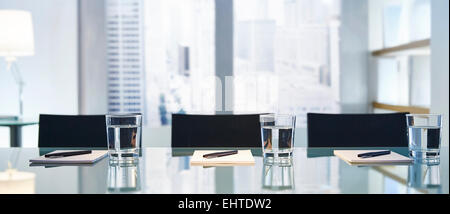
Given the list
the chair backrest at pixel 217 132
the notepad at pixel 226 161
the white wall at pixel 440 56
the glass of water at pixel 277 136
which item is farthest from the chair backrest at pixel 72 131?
the white wall at pixel 440 56

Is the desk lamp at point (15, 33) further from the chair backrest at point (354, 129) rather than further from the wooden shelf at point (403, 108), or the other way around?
the wooden shelf at point (403, 108)

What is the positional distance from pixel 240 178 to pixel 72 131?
1.10m

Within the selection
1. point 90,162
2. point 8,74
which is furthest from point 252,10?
point 90,162

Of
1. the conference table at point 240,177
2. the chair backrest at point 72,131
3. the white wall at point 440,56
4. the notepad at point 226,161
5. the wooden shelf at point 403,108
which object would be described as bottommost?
the conference table at point 240,177

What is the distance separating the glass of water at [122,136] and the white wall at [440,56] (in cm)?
171

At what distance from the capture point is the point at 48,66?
12.1 ft

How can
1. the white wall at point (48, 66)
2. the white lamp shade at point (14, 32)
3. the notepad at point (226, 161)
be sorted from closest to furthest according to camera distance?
the notepad at point (226, 161)
the white lamp shade at point (14, 32)
the white wall at point (48, 66)

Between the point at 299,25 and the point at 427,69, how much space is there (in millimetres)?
1128

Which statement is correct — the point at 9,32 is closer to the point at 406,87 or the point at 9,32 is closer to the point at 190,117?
the point at 190,117

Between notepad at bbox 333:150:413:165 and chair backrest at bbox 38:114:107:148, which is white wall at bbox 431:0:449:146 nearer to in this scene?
notepad at bbox 333:150:413:165

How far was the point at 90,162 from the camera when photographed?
1.18 m

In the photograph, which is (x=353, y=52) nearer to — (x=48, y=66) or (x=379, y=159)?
(x=48, y=66)

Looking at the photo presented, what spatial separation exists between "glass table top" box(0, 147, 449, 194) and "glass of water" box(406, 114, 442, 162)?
0.04m

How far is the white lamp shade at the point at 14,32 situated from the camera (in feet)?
10.2
